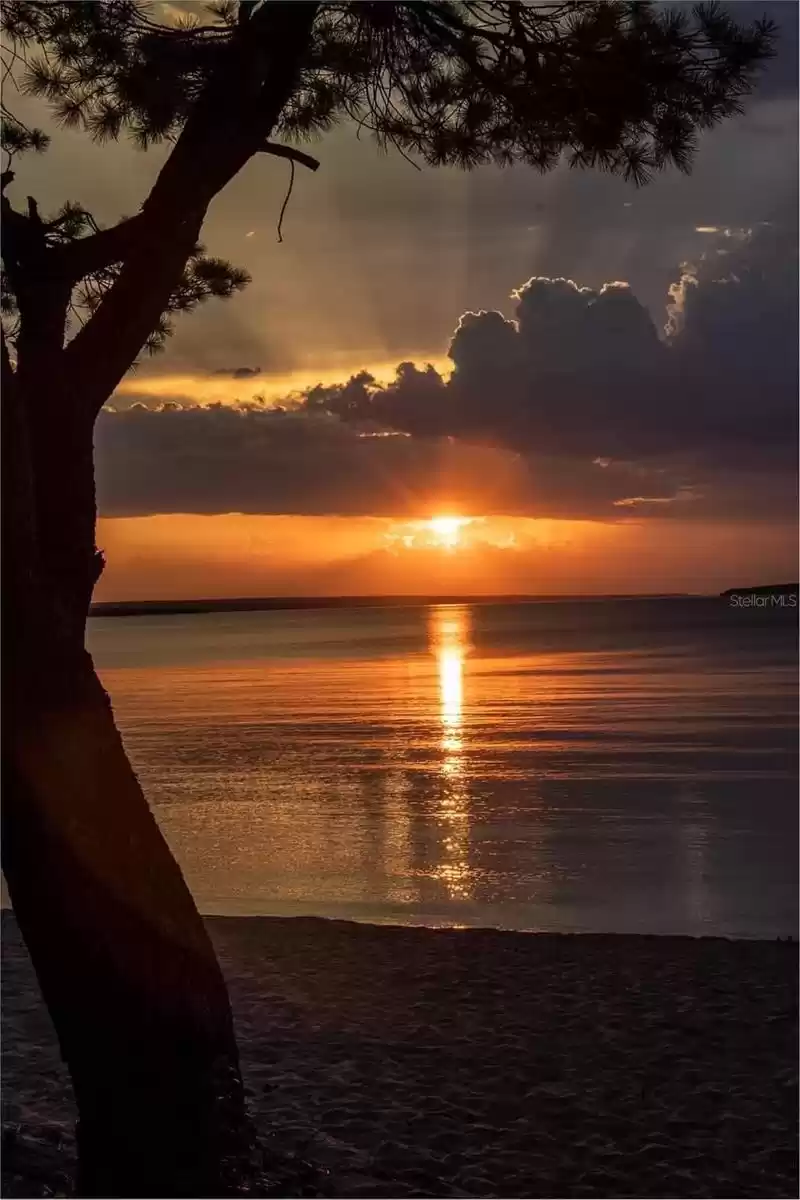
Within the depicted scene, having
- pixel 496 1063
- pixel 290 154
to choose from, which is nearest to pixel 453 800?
pixel 496 1063

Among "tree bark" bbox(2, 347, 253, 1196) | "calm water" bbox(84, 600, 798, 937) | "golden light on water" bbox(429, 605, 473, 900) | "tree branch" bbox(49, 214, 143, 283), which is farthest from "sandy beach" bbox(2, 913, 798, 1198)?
"tree branch" bbox(49, 214, 143, 283)

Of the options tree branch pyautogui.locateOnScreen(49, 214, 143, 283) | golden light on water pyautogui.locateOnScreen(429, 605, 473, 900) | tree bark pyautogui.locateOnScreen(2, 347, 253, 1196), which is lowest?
golden light on water pyautogui.locateOnScreen(429, 605, 473, 900)

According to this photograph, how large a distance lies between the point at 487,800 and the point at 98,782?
424 inches

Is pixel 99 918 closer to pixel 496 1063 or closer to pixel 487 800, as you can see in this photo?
pixel 496 1063

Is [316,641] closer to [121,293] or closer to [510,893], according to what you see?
[510,893]

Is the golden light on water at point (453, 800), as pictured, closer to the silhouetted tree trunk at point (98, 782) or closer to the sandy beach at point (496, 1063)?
the sandy beach at point (496, 1063)

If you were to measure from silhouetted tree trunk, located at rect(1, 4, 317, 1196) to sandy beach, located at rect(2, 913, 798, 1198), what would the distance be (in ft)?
2.24

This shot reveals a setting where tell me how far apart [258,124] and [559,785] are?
39.2 ft

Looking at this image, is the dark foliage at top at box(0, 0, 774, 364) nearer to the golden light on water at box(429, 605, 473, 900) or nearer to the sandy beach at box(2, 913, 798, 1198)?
the sandy beach at box(2, 913, 798, 1198)

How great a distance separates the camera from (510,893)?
10008mm

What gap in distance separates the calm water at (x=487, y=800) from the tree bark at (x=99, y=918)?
193 inches

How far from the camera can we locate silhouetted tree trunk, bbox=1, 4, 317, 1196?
159 inches

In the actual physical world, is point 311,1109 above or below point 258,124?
below

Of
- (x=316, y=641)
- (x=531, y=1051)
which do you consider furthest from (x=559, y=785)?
(x=316, y=641)
